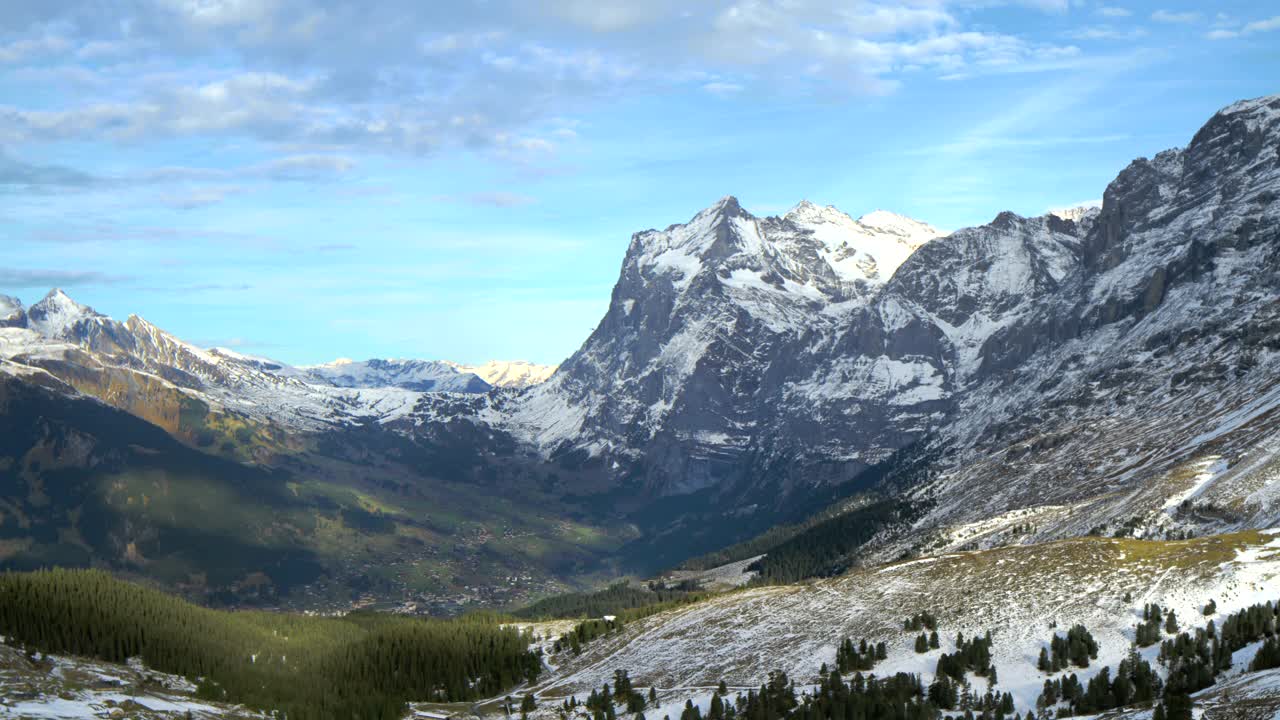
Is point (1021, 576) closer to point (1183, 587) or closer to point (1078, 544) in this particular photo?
point (1078, 544)

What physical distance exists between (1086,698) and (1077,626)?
79.5 ft

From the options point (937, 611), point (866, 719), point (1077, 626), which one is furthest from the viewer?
point (937, 611)

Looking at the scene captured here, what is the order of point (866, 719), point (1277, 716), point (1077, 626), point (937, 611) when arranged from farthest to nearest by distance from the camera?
point (937, 611)
point (1077, 626)
point (866, 719)
point (1277, 716)

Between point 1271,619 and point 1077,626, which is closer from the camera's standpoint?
point 1271,619

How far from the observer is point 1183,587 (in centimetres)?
16800

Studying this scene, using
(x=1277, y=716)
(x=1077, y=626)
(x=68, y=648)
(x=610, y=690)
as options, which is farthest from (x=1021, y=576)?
(x=68, y=648)

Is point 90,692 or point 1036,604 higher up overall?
point 1036,604

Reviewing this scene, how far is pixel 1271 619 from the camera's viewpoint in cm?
14375

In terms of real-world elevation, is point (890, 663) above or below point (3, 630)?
below

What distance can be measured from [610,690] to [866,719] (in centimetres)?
5661

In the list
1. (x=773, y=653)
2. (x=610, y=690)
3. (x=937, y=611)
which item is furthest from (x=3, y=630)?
(x=937, y=611)

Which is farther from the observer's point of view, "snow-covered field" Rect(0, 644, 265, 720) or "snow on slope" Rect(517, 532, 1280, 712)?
"snow on slope" Rect(517, 532, 1280, 712)

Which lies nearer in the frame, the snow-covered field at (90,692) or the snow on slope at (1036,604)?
the snow-covered field at (90,692)

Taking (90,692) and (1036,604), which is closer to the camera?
(90,692)
